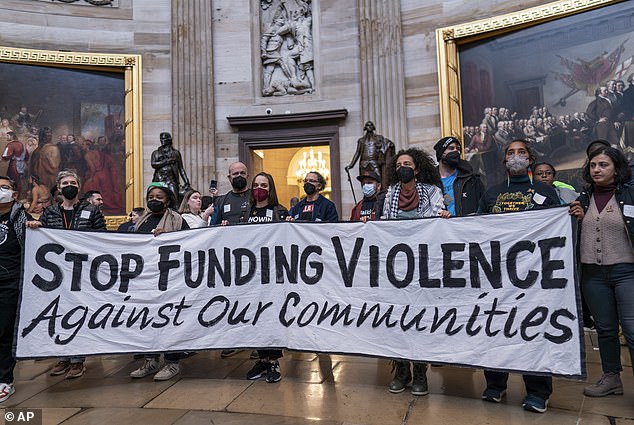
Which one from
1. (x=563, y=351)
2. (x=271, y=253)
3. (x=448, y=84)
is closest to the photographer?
(x=563, y=351)

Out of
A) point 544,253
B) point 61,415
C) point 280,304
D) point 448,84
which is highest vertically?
point 448,84

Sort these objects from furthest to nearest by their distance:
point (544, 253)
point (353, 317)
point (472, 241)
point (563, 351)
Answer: point (353, 317) → point (472, 241) → point (544, 253) → point (563, 351)

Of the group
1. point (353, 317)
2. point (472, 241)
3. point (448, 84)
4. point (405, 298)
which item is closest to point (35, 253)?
point (353, 317)

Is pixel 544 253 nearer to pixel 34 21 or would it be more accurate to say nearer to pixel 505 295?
pixel 505 295

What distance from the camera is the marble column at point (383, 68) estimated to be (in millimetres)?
9695

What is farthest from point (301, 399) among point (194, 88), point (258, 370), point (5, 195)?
point (194, 88)

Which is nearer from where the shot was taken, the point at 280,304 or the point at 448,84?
the point at 280,304

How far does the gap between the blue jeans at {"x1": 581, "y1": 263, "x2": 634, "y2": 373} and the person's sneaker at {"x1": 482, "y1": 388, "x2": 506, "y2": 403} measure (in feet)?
2.97

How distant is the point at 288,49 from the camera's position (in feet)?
35.2

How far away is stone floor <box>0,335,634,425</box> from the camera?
3146 millimetres

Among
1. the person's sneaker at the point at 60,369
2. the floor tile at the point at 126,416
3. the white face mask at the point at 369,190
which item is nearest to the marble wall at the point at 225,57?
the white face mask at the point at 369,190

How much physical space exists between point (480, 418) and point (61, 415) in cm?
317

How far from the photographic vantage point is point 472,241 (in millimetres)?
3527

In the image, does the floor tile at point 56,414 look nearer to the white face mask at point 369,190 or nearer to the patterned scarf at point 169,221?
the patterned scarf at point 169,221
